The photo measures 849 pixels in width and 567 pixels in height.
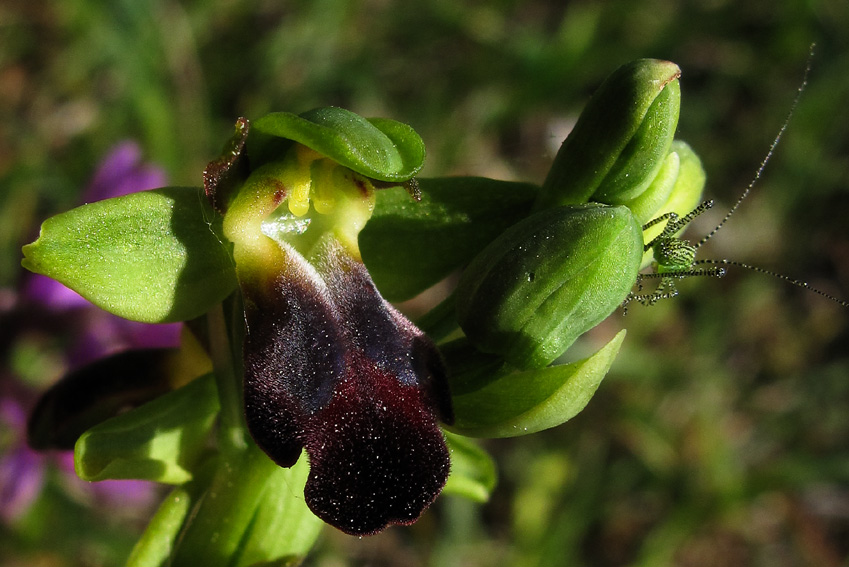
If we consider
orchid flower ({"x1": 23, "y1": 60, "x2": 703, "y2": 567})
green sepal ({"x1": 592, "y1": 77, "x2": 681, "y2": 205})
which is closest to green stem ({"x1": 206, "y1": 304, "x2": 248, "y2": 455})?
orchid flower ({"x1": 23, "y1": 60, "x2": 703, "y2": 567})

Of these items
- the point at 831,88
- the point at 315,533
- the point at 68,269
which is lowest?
the point at 831,88

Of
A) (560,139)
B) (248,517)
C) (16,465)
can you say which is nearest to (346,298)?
(248,517)

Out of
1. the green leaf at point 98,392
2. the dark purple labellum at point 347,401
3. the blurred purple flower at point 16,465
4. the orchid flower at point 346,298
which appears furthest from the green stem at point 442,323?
→ the blurred purple flower at point 16,465

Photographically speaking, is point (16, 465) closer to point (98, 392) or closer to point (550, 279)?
point (98, 392)

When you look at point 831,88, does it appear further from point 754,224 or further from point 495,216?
point 495,216

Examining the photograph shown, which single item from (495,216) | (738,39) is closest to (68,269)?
(495,216)

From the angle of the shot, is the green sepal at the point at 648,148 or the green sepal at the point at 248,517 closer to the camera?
the green sepal at the point at 648,148

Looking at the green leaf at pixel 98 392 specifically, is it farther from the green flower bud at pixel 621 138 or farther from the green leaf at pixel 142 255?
the green flower bud at pixel 621 138
